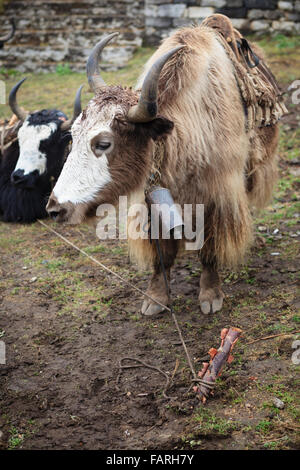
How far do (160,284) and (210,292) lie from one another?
1.16 ft

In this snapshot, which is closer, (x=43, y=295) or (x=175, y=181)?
(x=175, y=181)

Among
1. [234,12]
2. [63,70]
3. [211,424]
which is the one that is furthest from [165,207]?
[63,70]

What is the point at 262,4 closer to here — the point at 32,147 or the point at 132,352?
the point at 32,147

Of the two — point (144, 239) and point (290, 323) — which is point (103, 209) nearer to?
point (144, 239)

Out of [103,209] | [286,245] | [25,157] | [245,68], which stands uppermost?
[245,68]

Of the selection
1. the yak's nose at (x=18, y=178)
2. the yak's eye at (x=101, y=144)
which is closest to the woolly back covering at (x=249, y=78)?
the yak's eye at (x=101, y=144)

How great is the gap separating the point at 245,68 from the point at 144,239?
1355mm

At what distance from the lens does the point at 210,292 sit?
335 cm

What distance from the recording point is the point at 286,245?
4102mm

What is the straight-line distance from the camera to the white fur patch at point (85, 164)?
2.59 meters

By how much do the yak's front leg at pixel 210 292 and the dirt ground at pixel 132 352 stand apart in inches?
2.3

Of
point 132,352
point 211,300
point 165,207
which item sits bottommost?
point 132,352

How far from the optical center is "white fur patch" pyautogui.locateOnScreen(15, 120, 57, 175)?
4996 millimetres

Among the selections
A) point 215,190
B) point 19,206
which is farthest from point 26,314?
point 19,206
